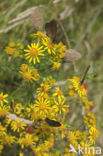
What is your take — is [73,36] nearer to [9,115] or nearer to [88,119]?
[88,119]

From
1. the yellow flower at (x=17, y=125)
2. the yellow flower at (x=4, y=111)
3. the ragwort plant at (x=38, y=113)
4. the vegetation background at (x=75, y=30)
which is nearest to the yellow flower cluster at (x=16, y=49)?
→ the ragwort plant at (x=38, y=113)

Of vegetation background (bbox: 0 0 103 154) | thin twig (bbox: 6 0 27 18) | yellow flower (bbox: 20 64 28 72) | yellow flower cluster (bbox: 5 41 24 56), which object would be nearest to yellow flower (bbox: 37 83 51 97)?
yellow flower (bbox: 20 64 28 72)

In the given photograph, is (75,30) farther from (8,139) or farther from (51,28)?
(8,139)

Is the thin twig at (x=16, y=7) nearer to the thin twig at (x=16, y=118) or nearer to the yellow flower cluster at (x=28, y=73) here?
the yellow flower cluster at (x=28, y=73)

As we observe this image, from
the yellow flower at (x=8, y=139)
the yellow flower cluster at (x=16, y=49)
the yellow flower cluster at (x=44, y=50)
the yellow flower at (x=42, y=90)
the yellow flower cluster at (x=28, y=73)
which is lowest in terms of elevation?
the yellow flower at (x=8, y=139)

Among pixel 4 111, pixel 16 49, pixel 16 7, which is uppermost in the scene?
pixel 16 7

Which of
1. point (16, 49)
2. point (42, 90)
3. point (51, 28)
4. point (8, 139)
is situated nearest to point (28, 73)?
point (42, 90)

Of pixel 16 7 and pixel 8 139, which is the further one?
pixel 16 7

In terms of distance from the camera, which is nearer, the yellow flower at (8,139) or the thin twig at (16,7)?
the yellow flower at (8,139)

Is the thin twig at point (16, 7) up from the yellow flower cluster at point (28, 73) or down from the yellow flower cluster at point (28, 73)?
up

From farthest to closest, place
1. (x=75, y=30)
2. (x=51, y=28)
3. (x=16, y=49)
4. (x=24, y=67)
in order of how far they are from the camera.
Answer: (x=75, y=30) < (x=16, y=49) < (x=24, y=67) < (x=51, y=28)

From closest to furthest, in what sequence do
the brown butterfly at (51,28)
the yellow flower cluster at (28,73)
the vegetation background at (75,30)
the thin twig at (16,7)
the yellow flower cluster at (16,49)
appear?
the brown butterfly at (51,28)
the yellow flower cluster at (28,73)
the yellow flower cluster at (16,49)
the vegetation background at (75,30)
the thin twig at (16,7)

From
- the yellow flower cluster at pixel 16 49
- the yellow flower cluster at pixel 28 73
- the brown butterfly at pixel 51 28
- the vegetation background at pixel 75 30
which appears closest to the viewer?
the brown butterfly at pixel 51 28
